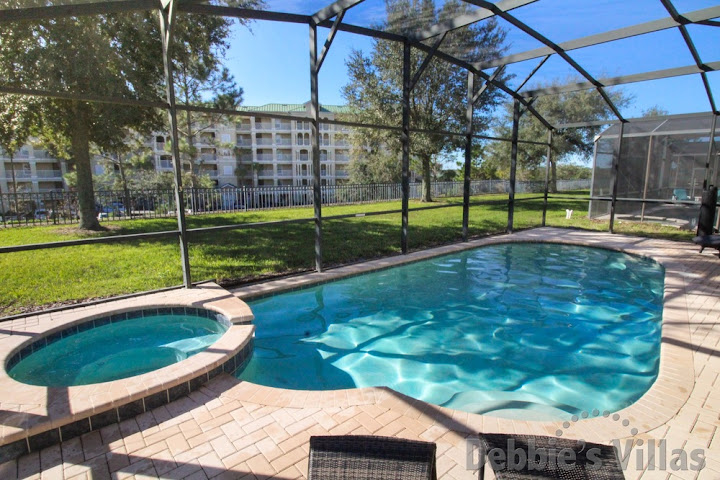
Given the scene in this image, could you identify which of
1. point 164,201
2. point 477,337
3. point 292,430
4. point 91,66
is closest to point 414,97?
point 164,201

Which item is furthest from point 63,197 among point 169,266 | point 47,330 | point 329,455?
point 329,455

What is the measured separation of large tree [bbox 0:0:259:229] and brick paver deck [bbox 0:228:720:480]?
20.9 ft

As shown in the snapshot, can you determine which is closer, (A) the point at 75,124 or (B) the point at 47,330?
(B) the point at 47,330

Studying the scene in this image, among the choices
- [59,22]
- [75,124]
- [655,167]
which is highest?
[59,22]

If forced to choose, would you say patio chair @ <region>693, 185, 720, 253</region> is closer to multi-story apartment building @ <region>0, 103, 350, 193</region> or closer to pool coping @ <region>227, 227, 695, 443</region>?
pool coping @ <region>227, 227, 695, 443</region>

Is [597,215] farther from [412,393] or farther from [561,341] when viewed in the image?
[412,393]

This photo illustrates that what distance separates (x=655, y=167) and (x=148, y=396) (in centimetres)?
1333

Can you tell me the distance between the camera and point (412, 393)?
11.3 feet

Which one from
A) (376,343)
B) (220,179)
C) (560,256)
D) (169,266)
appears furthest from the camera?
(220,179)

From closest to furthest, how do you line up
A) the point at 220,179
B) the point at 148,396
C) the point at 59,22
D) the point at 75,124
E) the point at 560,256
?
the point at 148,396 < the point at 59,22 < the point at 560,256 < the point at 75,124 < the point at 220,179

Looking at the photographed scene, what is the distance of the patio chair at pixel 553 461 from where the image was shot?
1.36 m

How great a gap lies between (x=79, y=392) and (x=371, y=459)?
2.31 meters

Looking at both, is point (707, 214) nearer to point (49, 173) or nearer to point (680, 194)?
point (680, 194)

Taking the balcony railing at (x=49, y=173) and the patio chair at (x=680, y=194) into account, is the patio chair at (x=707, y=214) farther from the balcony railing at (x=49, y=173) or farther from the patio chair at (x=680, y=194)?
the balcony railing at (x=49, y=173)
